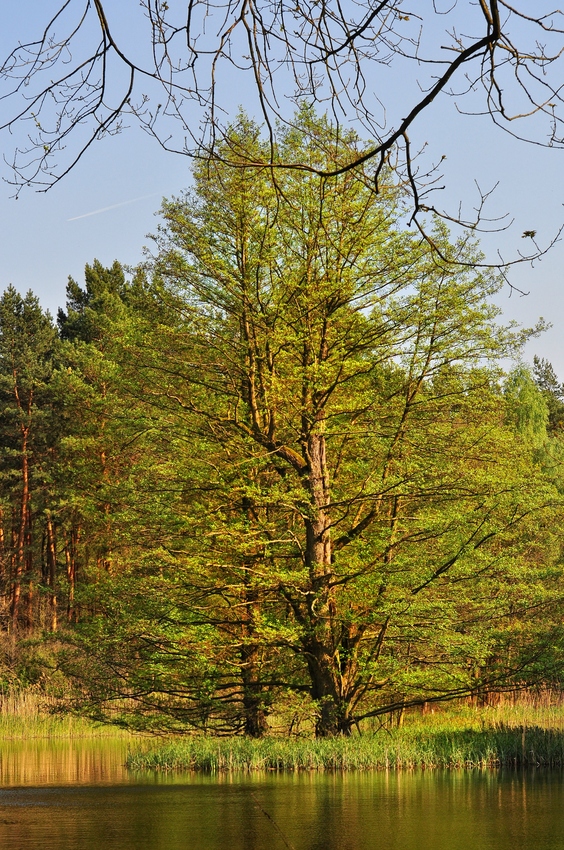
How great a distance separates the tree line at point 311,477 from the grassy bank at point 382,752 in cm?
97

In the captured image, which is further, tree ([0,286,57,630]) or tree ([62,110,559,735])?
tree ([0,286,57,630])

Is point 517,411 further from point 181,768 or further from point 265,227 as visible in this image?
point 181,768

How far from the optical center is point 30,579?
1727 inches

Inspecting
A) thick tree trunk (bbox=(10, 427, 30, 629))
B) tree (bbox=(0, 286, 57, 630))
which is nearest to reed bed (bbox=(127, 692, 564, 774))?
tree (bbox=(0, 286, 57, 630))

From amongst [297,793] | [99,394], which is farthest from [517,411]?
[297,793]

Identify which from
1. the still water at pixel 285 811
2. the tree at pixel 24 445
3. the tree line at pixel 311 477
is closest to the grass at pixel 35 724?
the tree line at pixel 311 477

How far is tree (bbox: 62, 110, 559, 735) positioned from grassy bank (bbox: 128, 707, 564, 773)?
98 cm

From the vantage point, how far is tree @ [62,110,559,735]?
58.1 ft

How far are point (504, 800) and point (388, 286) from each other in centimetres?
991

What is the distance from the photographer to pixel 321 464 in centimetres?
1881

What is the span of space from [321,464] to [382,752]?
17.1 feet

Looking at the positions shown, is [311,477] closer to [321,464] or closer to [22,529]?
[321,464]

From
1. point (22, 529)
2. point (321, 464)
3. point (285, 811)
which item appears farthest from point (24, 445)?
point (285, 811)

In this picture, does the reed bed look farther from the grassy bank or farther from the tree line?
the tree line
